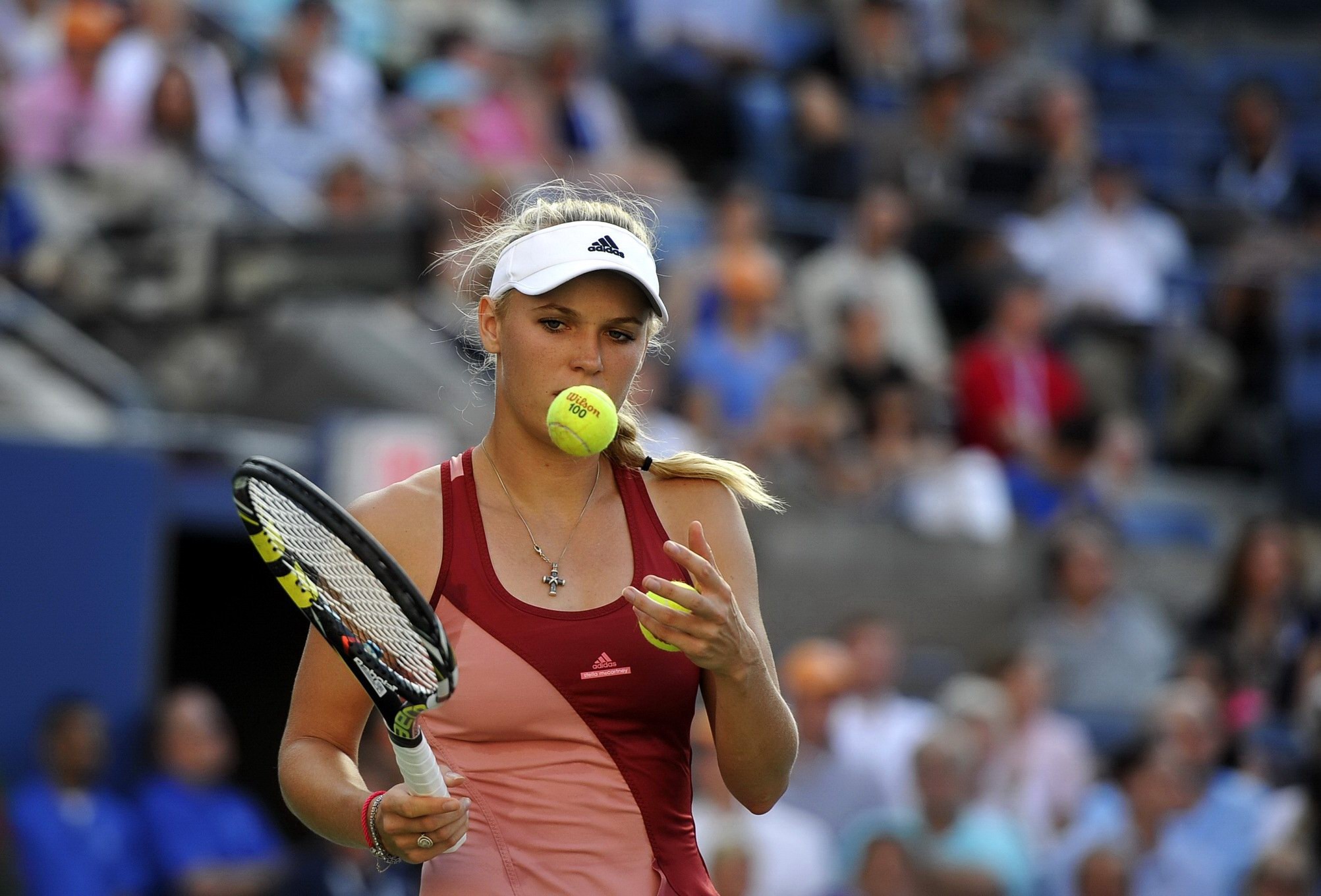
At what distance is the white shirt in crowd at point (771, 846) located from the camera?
750cm

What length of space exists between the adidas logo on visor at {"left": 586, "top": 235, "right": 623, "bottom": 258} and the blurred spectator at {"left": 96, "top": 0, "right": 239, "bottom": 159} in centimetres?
772

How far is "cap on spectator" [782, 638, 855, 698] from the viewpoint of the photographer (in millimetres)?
7949

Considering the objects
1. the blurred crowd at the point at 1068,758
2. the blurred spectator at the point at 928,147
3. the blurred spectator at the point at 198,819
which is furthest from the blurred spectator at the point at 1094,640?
the blurred spectator at the point at 928,147

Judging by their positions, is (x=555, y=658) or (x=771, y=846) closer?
(x=555, y=658)

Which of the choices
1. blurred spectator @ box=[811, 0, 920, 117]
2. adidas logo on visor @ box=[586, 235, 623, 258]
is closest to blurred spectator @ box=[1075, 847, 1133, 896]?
adidas logo on visor @ box=[586, 235, 623, 258]

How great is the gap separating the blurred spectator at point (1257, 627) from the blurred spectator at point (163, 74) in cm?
541

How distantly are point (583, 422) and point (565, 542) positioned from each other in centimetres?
25

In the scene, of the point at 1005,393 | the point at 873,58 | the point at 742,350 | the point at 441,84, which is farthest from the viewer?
the point at 873,58

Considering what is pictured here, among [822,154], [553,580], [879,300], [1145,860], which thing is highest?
[822,154]

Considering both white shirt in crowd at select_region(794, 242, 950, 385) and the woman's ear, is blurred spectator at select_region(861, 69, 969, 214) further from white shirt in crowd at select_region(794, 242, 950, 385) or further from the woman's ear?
the woman's ear

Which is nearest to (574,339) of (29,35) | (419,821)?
(419,821)

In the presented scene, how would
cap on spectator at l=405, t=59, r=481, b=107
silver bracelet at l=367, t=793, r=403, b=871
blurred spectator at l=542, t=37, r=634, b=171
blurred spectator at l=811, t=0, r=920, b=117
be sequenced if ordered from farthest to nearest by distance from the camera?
blurred spectator at l=811, t=0, r=920, b=117 → cap on spectator at l=405, t=59, r=481, b=107 → blurred spectator at l=542, t=37, r=634, b=171 → silver bracelet at l=367, t=793, r=403, b=871

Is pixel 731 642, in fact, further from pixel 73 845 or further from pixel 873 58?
pixel 873 58

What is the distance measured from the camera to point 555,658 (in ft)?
9.61
